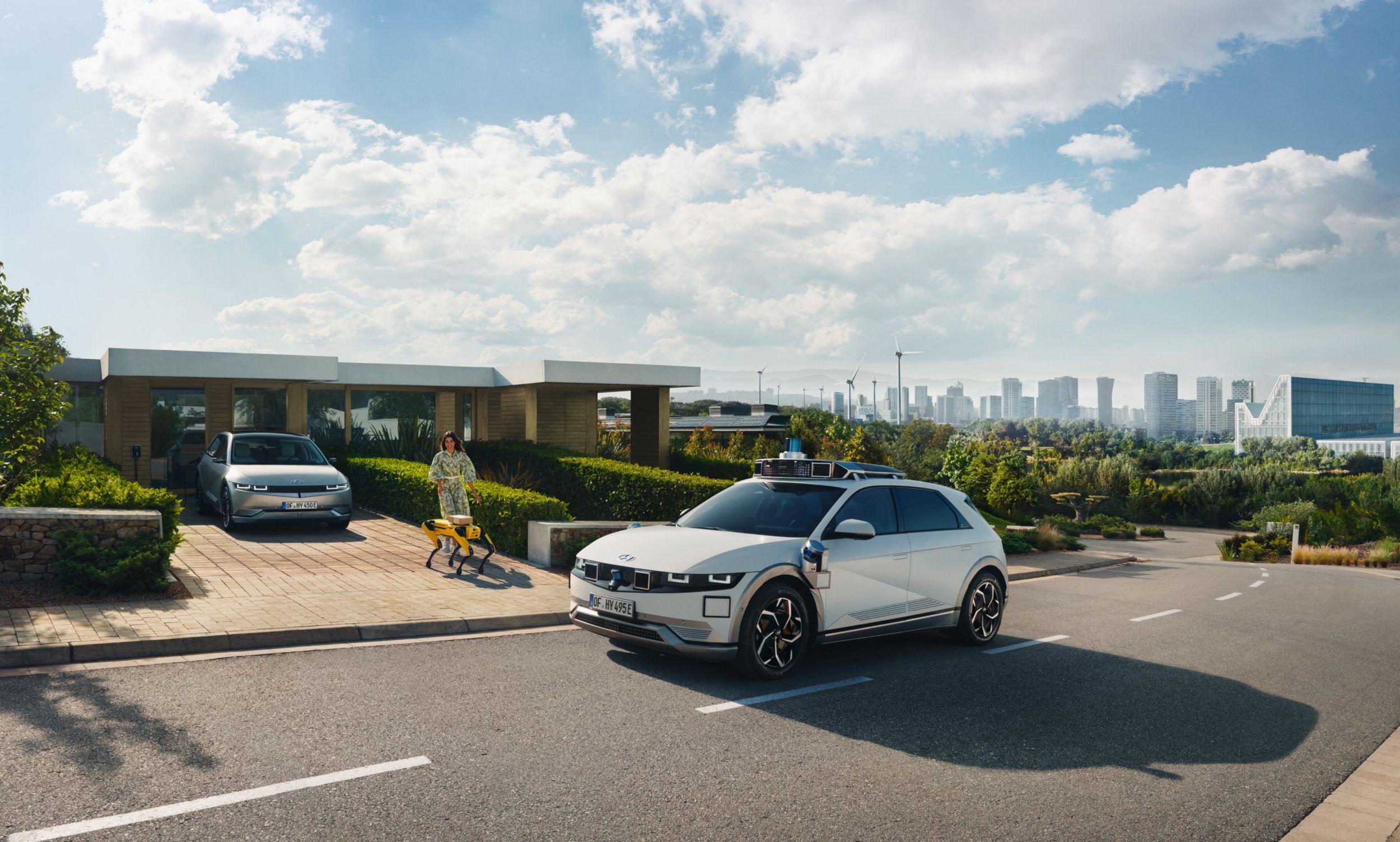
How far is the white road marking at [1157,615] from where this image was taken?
11074 millimetres

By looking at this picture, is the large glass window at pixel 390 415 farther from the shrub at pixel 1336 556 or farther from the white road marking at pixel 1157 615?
the shrub at pixel 1336 556

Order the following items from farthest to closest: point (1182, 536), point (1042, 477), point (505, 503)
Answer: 1. point (1042, 477)
2. point (1182, 536)
3. point (505, 503)

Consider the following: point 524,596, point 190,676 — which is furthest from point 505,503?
point 190,676

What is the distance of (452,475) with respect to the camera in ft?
41.4

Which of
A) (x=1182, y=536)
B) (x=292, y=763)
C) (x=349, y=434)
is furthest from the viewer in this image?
(x=1182, y=536)

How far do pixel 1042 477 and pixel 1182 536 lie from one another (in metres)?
14.6

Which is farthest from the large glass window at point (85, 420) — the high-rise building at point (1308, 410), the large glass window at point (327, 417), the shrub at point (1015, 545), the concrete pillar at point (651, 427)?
the high-rise building at point (1308, 410)

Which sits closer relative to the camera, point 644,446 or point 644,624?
point 644,624

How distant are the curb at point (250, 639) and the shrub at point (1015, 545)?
13.3m

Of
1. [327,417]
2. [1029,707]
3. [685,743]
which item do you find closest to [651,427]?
[327,417]

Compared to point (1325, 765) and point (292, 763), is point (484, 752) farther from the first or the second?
point (1325, 765)

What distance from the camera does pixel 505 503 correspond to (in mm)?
13391

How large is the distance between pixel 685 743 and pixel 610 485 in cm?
1163

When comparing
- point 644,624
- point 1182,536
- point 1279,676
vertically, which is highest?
point 644,624
